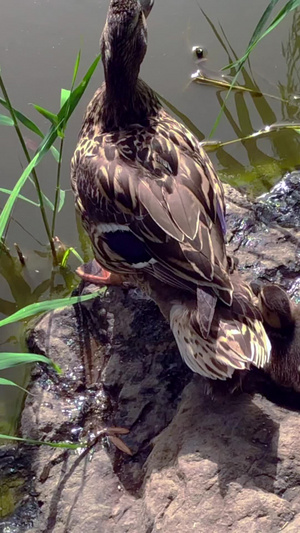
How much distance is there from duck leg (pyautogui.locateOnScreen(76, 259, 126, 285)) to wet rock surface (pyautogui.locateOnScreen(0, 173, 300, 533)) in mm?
65

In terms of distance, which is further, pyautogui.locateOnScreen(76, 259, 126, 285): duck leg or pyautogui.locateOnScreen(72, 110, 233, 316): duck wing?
pyautogui.locateOnScreen(76, 259, 126, 285): duck leg

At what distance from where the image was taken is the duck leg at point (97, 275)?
3633 mm

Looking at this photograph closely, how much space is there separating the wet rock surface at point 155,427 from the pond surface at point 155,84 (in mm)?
642

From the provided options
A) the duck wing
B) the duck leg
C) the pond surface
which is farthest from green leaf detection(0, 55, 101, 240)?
the pond surface

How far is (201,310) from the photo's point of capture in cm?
269

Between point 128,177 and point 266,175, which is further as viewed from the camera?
point 266,175

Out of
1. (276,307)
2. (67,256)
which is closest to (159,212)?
(276,307)

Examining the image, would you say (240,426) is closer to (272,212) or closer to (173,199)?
(173,199)

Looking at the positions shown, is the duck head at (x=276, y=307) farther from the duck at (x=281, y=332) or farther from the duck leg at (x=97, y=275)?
the duck leg at (x=97, y=275)

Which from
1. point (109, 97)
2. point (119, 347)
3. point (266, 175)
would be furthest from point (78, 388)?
point (266, 175)

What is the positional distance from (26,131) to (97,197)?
181 centimetres

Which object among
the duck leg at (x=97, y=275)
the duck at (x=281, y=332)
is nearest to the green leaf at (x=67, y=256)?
the duck leg at (x=97, y=275)

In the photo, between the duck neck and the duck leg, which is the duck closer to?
the duck leg

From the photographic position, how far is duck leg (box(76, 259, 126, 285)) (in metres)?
3.63
